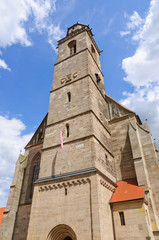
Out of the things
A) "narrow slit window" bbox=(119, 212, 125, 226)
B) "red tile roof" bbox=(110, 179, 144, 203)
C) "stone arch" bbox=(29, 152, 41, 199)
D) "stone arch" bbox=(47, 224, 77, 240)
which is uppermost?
"stone arch" bbox=(29, 152, 41, 199)

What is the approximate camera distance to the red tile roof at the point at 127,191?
1124 cm

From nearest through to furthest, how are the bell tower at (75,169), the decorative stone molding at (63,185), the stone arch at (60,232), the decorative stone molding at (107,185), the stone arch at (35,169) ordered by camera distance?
1. the bell tower at (75,169)
2. the stone arch at (60,232)
3. the decorative stone molding at (63,185)
4. the decorative stone molding at (107,185)
5. the stone arch at (35,169)

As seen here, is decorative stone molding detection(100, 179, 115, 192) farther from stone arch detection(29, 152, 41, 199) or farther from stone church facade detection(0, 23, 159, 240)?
stone arch detection(29, 152, 41, 199)

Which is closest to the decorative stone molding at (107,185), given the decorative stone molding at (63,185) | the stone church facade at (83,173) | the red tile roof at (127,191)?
the stone church facade at (83,173)

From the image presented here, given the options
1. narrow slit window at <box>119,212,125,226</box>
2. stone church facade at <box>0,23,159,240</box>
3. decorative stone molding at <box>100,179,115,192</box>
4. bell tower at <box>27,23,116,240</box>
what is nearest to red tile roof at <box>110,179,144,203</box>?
stone church facade at <box>0,23,159,240</box>

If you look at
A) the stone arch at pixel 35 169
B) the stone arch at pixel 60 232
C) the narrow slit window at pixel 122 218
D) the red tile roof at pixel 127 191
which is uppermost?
the stone arch at pixel 35 169

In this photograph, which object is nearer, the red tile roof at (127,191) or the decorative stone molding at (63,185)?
the decorative stone molding at (63,185)

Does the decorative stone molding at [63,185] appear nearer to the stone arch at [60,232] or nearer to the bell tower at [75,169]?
the bell tower at [75,169]

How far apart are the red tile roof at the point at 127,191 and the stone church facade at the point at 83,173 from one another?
1 cm

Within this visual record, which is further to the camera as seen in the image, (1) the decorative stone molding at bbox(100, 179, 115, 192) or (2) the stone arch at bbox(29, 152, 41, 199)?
(2) the stone arch at bbox(29, 152, 41, 199)

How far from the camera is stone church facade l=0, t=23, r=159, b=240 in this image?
10.3 m

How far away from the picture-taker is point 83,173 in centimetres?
1098

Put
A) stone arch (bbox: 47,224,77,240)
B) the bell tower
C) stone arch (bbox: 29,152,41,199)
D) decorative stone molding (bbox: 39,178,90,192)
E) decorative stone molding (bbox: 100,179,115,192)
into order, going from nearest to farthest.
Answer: the bell tower → stone arch (bbox: 47,224,77,240) → decorative stone molding (bbox: 39,178,90,192) → decorative stone molding (bbox: 100,179,115,192) → stone arch (bbox: 29,152,41,199)

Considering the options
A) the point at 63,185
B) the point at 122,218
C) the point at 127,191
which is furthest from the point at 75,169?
the point at 122,218
